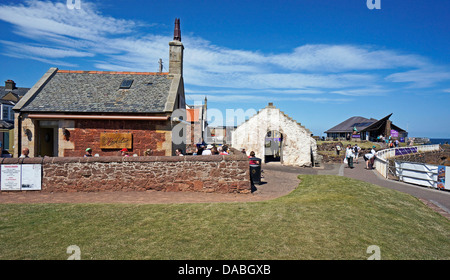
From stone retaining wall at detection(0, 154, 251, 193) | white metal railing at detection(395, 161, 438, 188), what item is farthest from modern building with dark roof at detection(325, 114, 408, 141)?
stone retaining wall at detection(0, 154, 251, 193)

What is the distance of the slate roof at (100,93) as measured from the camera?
14.0 m

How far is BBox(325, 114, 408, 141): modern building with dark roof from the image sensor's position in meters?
48.9

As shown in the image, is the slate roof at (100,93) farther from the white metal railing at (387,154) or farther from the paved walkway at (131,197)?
the white metal railing at (387,154)

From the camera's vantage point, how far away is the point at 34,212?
25.4 ft

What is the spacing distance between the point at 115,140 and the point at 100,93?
11.1 feet

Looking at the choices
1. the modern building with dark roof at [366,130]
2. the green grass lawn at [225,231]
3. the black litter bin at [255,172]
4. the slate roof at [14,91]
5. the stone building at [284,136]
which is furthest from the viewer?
the modern building with dark roof at [366,130]

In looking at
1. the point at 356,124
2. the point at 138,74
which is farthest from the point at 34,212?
the point at 356,124

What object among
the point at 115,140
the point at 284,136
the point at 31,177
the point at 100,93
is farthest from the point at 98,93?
the point at 284,136

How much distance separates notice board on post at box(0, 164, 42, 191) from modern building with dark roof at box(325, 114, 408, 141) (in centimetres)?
4892

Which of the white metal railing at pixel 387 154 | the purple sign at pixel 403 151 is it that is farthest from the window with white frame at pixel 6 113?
the purple sign at pixel 403 151

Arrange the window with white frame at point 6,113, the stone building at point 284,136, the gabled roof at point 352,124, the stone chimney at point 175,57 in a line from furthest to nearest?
the gabled roof at point 352,124 < the window with white frame at point 6,113 < the stone building at point 284,136 < the stone chimney at point 175,57

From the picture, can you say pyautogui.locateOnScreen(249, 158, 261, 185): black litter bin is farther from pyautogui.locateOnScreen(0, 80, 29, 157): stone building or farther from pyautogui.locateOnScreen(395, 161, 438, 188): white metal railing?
pyautogui.locateOnScreen(0, 80, 29, 157): stone building

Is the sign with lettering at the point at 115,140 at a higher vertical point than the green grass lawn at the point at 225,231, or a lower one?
higher

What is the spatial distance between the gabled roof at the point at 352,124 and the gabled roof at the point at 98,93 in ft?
147
